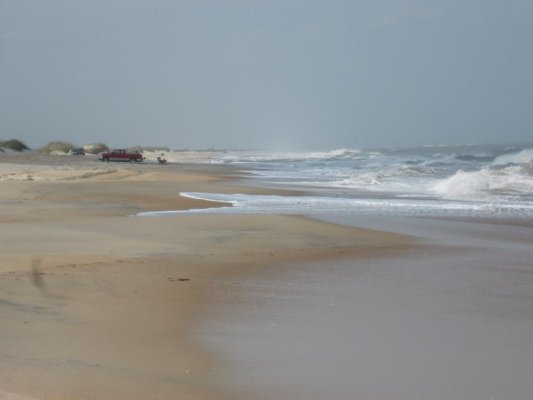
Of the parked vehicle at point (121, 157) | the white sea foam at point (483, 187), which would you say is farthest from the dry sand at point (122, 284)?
the parked vehicle at point (121, 157)

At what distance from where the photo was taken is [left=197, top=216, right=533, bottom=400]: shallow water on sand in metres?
5.24

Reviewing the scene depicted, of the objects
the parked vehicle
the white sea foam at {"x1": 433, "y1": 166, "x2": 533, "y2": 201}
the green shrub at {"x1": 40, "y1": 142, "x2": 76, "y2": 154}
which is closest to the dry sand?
the white sea foam at {"x1": 433, "y1": 166, "x2": 533, "y2": 201}

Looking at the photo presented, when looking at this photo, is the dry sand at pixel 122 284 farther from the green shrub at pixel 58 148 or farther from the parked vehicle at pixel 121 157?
the green shrub at pixel 58 148

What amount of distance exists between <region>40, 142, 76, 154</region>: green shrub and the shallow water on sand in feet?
268

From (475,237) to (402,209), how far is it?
5484 mm

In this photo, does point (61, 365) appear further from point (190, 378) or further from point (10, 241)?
point (10, 241)

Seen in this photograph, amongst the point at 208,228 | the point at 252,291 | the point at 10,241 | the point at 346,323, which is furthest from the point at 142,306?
the point at 208,228

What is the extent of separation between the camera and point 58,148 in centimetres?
8938

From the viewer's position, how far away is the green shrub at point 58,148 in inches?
3493

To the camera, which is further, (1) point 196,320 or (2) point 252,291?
(2) point 252,291

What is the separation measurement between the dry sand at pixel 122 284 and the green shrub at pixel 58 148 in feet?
238

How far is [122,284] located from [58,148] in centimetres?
8420

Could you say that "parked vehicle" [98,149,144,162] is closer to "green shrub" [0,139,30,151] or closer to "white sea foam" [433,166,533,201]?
"green shrub" [0,139,30,151]

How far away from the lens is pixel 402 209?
18.8 meters
